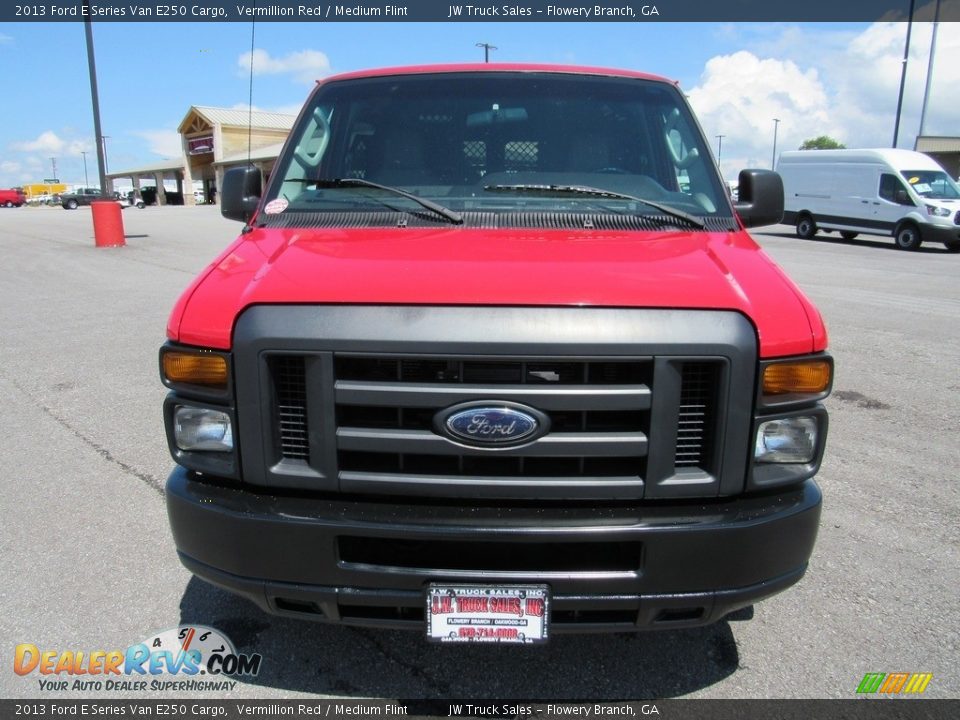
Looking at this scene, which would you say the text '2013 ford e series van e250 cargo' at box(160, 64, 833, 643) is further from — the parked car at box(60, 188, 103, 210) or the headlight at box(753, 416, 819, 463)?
the parked car at box(60, 188, 103, 210)

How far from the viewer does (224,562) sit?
7.51ft

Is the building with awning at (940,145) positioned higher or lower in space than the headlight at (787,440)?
higher

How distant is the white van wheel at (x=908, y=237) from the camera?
19.2m

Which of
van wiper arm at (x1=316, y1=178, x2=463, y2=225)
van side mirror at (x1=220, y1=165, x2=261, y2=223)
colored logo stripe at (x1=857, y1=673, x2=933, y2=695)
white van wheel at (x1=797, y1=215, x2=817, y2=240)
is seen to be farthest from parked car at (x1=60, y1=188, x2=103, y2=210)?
colored logo stripe at (x1=857, y1=673, x2=933, y2=695)

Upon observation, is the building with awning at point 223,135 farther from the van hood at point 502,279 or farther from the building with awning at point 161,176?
the van hood at point 502,279

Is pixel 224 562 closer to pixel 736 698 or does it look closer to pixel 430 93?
pixel 736 698

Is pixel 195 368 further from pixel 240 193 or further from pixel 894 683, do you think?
pixel 894 683

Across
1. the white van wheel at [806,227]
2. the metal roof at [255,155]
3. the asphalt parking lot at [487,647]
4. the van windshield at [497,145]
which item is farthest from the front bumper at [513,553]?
the metal roof at [255,155]

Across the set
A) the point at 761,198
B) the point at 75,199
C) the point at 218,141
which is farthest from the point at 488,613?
the point at 75,199

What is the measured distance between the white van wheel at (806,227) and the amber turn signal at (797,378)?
73.6 feet

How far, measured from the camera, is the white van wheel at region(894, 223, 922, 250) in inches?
755

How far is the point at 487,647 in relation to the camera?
9.30ft

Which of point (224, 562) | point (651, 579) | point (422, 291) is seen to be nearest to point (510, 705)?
point (651, 579)

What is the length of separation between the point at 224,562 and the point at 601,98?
8.42 ft
